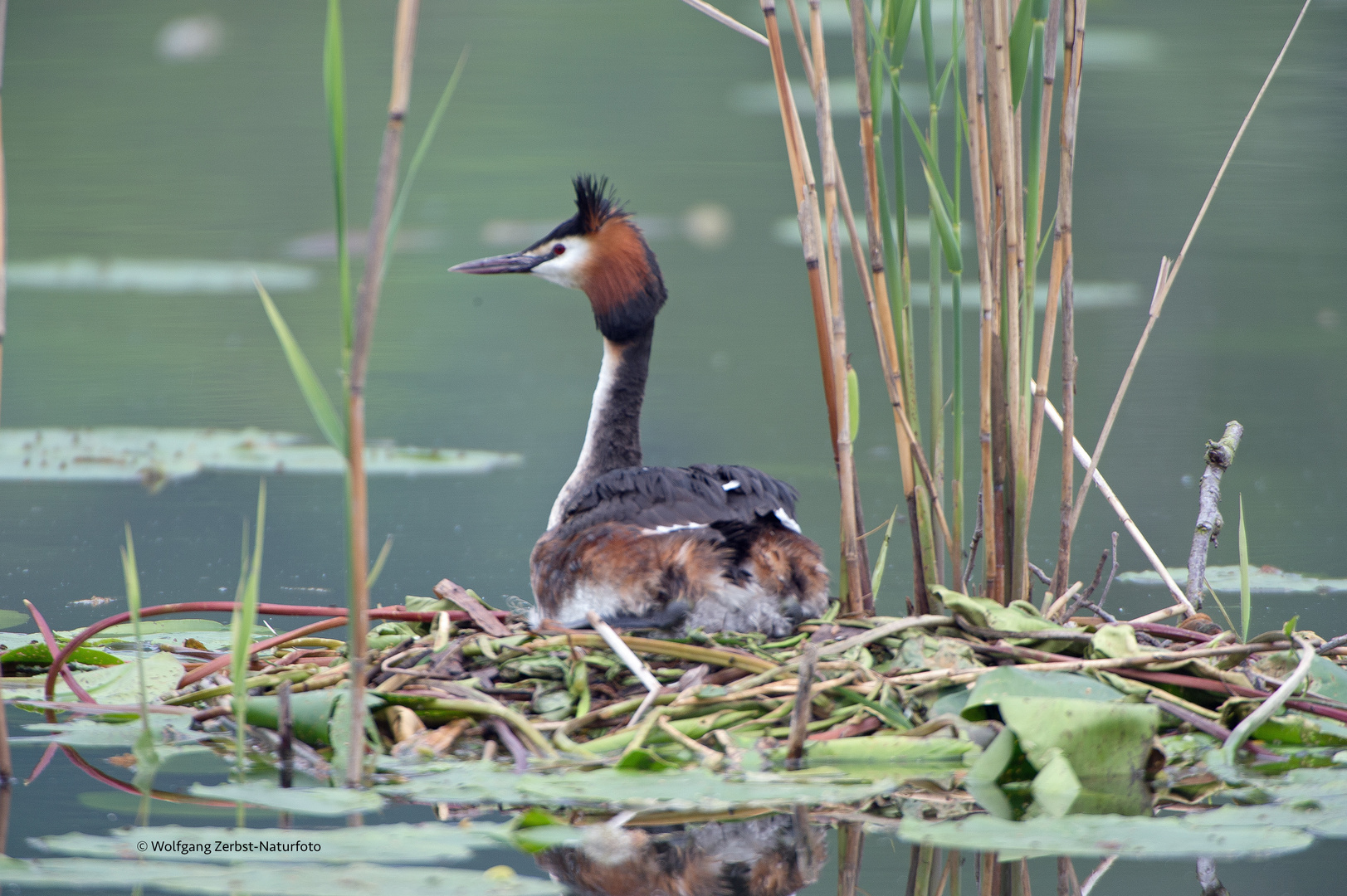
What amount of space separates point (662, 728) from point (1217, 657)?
43.6 inches

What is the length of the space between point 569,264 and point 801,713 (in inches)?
65.1

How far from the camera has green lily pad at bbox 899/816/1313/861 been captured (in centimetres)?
226

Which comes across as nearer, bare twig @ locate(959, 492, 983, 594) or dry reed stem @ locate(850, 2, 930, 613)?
dry reed stem @ locate(850, 2, 930, 613)

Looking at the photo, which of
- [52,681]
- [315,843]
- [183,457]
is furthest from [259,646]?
[183,457]

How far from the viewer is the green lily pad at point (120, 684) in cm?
308

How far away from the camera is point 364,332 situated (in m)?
2.37

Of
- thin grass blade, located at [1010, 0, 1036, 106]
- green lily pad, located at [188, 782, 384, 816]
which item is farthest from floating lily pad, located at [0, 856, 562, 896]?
thin grass blade, located at [1010, 0, 1036, 106]

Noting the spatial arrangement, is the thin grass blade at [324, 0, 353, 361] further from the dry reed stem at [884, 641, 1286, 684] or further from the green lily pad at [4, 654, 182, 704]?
the dry reed stem at [884, 641, 1286, 684]

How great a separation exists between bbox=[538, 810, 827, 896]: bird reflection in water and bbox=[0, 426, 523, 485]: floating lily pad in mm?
3049

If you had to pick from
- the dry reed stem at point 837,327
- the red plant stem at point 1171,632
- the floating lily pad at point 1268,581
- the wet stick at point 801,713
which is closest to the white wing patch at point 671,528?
the dry reed stem at point 837,327

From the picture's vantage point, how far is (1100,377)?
6.63 m

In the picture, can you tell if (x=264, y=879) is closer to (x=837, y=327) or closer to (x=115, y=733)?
(x=115, y=733)

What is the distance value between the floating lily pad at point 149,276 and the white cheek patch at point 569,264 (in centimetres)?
459

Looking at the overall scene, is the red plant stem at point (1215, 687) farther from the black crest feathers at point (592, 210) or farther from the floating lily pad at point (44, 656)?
the floating lily pad at point (44, 656)
